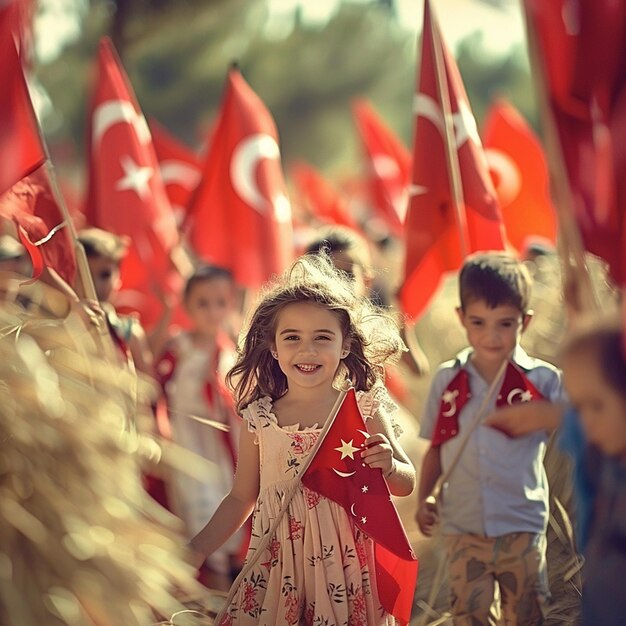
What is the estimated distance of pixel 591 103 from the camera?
3275 mm

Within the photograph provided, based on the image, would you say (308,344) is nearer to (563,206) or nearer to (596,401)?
(563,206)

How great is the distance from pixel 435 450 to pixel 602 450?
59.0 inches

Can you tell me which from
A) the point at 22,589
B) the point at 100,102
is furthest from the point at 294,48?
the point at 22,589

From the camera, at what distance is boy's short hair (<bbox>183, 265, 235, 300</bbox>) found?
19.5ft

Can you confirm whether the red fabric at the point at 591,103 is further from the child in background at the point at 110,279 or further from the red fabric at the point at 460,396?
the child in background at the point at 110,279

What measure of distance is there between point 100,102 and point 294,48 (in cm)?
2547

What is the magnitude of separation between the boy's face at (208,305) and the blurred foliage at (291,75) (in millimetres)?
17001

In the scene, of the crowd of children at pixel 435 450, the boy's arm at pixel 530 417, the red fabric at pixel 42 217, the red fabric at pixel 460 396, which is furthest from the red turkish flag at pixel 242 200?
the boy's arm at pixel 530 417

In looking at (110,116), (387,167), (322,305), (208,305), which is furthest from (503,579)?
(387,167)

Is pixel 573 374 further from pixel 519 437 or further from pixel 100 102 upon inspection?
pixel 100 102

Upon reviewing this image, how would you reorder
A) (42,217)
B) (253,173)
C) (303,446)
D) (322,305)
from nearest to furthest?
(303,446), (322,305), (42,217), (253,173)

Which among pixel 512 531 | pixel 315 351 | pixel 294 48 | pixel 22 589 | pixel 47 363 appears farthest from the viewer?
pixel 294 48

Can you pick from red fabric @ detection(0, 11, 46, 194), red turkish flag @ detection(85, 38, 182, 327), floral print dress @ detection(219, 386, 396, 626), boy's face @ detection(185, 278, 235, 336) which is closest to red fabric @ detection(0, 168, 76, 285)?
red fabric @ detection(0, 11, 46, 194)

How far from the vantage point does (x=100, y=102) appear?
659 cm
